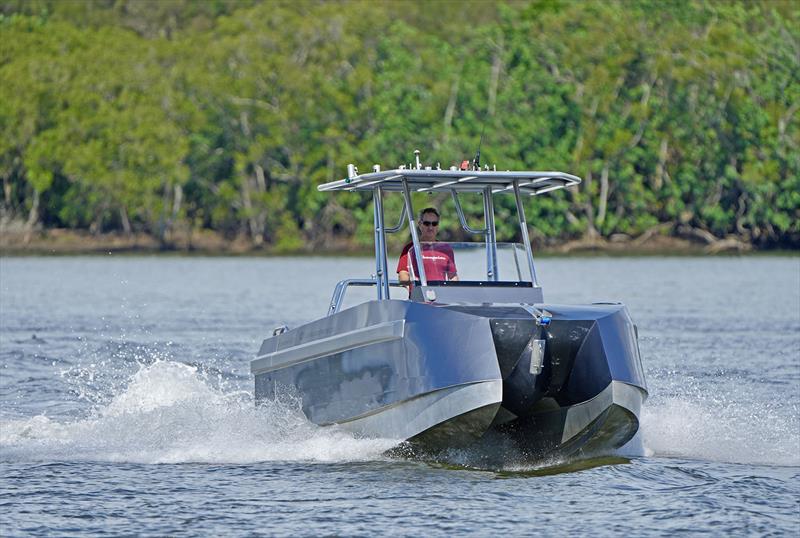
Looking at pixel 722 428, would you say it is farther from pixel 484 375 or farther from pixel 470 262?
pixel 484 375

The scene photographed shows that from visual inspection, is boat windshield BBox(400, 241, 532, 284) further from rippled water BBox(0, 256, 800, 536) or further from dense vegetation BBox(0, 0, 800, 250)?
dense vegetation BBox(0, 0, 800, 250)

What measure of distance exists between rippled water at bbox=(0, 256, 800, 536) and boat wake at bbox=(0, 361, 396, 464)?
28mm

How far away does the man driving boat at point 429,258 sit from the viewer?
1398 cm

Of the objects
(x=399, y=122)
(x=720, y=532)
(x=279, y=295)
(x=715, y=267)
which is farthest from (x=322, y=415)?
(x=399, y=122)

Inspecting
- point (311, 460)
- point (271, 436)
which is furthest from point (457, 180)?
point (271, 436)

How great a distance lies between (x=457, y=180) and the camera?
1436cm

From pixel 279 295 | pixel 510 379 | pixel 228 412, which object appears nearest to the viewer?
pixel 510 379

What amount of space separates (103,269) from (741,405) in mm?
41710

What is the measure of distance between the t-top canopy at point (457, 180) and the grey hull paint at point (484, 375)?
1.23 m

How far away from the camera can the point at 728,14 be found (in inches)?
3054

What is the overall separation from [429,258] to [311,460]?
2185 mm

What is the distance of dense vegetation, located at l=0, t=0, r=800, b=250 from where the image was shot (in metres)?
74.2

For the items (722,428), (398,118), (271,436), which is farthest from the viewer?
(398,118)

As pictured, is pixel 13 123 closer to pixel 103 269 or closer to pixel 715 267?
pixel 103 269
